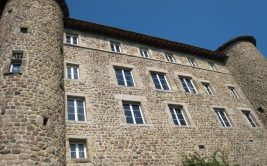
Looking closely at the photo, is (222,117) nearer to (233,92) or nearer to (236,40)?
(233,92)

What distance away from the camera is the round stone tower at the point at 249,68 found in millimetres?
16766

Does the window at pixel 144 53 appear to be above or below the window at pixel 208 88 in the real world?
above

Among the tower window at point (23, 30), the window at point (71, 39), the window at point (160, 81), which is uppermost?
the window at point (71, 39)

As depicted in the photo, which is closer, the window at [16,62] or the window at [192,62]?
the window at [16,62]

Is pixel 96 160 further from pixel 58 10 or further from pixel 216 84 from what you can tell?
pixel 216 84

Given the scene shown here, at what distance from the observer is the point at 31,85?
28.7ft

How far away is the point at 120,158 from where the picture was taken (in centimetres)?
962

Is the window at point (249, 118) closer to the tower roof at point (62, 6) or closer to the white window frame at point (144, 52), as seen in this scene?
the white window frame at point (144, 52)

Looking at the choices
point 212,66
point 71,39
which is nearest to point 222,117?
point 212,66

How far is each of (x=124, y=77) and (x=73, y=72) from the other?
113 inches

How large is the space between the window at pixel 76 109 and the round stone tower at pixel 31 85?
2.81 ft

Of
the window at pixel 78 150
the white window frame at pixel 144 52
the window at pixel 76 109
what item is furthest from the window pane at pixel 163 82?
the window at pixel 78 150

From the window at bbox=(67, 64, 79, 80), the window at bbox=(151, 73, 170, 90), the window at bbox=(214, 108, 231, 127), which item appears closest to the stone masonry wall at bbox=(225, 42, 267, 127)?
the window at bbox=(214, 108, 231, 127)

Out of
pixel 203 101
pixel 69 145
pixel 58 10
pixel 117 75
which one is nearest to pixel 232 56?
pixel 203 101
